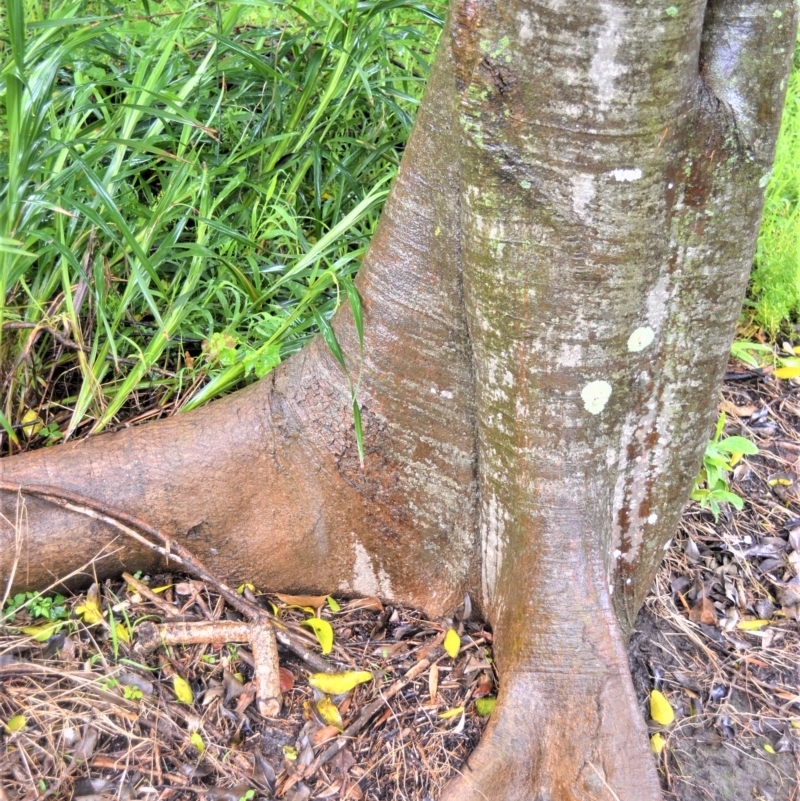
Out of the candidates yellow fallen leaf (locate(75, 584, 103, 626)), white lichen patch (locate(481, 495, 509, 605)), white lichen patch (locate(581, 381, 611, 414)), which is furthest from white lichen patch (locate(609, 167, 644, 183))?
Result: yellow fallen leaf (locate(75, 584, 103, 626))

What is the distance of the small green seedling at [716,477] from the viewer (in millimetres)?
2223

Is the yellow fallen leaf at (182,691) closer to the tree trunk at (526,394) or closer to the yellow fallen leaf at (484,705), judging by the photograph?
the tree trunk at (526,394)

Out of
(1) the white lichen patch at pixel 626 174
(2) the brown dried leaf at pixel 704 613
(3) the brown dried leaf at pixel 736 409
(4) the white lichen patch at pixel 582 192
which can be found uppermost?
(1) the white lichen patch at pixel 626 174

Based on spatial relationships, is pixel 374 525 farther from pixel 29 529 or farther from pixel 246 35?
pixel 246 35

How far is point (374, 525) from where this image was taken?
1.89 m

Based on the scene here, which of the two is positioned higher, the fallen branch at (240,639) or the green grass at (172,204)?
the green grass at (172,204)

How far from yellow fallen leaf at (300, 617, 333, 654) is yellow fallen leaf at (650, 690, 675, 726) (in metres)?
0.80

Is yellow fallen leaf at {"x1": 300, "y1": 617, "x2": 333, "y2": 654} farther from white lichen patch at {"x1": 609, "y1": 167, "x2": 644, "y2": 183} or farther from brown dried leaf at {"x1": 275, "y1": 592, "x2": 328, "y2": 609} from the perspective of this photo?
white lichen patch at {"x1": 609, "y1": 167, "x2": 644, "y2": 183}

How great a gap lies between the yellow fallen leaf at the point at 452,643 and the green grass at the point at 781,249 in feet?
6.25

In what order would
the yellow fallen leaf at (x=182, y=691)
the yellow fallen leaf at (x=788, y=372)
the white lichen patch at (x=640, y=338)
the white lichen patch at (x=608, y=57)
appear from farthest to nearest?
the yellow fallen leaf at (x=788, y=372)
the yellow fallen leaf at (x=182, y=691)
the white lichen patch at (x=640, y=338)
the white lichen patch at (x=608, y=57)

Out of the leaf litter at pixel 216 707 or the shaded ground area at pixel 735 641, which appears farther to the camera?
the shaded ground area at pixel 735 641

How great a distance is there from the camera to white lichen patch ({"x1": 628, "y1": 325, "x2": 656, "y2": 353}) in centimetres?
144

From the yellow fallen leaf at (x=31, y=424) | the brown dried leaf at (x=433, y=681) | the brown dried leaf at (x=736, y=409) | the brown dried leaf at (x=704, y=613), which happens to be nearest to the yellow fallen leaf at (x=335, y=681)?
the brown dried leaf at (x=433, y=681)

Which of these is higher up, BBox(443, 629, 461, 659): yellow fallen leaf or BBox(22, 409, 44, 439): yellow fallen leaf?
BBox(22, 409, 44, 439): yellow fallen leaf
